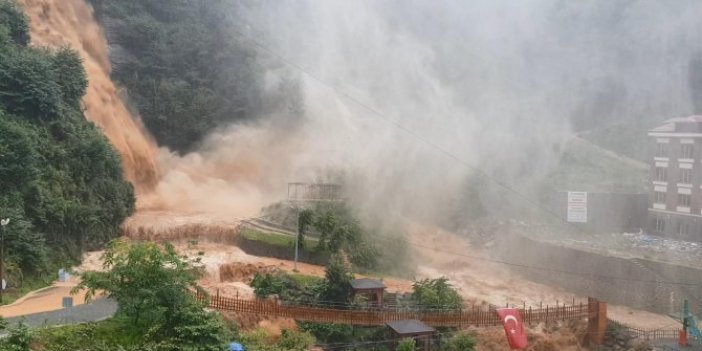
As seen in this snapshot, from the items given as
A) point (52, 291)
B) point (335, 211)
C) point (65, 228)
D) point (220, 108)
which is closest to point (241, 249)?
point (335, 211)

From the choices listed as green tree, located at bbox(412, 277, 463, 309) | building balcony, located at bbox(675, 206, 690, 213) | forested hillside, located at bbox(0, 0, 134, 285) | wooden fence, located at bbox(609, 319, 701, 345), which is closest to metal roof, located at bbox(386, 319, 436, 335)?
green tree, located at bbox(412, 277, 463, 309)

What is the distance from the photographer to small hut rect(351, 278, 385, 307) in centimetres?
2238

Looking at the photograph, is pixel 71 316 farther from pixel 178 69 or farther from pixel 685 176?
pixel 178 69

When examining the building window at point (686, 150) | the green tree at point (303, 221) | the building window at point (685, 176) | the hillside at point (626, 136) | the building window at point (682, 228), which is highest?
the hillside at point (626, 136)

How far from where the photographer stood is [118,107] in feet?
128

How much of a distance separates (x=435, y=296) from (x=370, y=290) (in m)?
2.80

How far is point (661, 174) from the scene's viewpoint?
33.4 m

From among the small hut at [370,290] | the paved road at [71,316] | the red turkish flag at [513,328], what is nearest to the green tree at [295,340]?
the small hut at [370,290]

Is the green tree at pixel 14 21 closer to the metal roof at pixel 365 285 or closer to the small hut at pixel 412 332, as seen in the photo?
the metal roof at pixel 365 285

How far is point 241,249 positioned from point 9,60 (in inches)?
479

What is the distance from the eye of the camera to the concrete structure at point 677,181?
3172cm

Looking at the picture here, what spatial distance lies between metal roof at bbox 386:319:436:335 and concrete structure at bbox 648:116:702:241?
712 inches

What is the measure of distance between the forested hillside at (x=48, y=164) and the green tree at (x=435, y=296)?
13.0 meters

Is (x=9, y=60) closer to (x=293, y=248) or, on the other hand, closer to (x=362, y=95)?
(x=293, y=248)
